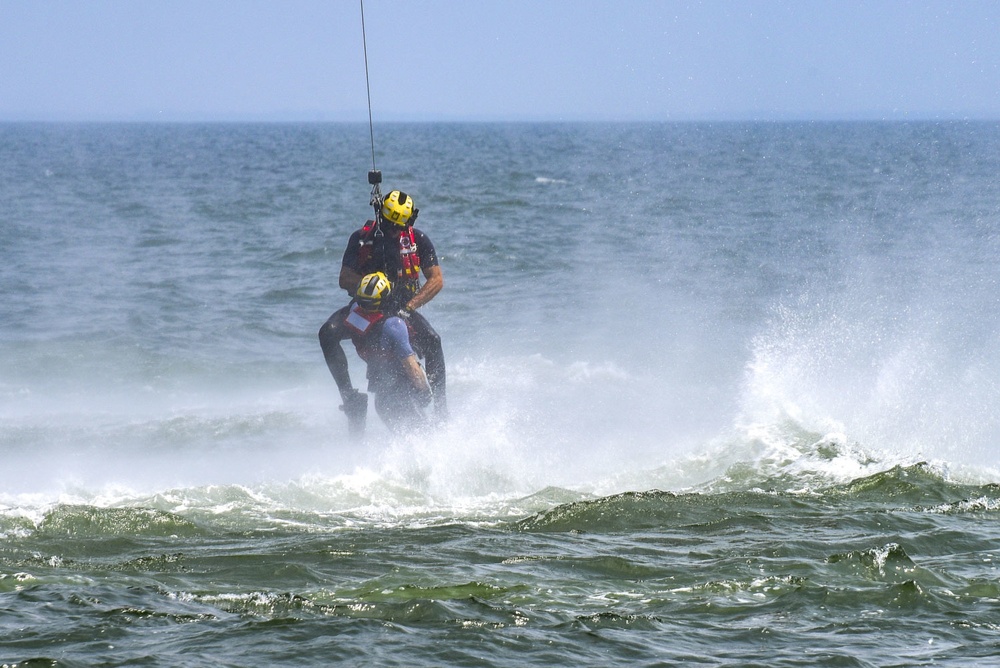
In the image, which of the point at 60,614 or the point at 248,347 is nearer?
the point at 60,614

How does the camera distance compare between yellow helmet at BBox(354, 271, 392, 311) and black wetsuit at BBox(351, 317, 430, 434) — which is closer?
yellow helmet at BBox(354, 271, 392, 311)

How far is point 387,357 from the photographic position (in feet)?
31.1

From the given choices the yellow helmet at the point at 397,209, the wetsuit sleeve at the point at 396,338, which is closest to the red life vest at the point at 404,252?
the yellow helmet at the point at 397,209

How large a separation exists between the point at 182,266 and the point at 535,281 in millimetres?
Result: 6233

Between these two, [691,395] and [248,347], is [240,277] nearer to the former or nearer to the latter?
[248,347]

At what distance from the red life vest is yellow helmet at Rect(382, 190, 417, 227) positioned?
0.13m

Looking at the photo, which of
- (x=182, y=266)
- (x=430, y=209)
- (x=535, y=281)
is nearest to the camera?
(x=535, y=281)

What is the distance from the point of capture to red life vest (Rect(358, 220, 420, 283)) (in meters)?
9.34

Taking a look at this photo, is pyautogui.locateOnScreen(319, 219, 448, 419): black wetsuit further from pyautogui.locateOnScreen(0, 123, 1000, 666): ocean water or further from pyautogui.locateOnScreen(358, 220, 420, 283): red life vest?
pyautogui.locateOnScreen(0, 123, 1000, 666): ocean water

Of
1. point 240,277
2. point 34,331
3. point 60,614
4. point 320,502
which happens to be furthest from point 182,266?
point 60,614

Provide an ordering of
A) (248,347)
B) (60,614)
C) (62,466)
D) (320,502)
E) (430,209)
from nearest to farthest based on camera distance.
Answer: (60,614) → (320,502) → (62,466) → (248,347) → (430,209)

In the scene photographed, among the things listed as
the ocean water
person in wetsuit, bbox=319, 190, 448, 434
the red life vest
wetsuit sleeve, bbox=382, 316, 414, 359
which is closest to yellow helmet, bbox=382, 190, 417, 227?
person in wetsuit, bbox=319, 190, 448, 434

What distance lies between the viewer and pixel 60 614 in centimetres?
523

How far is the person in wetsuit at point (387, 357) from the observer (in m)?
9.33
